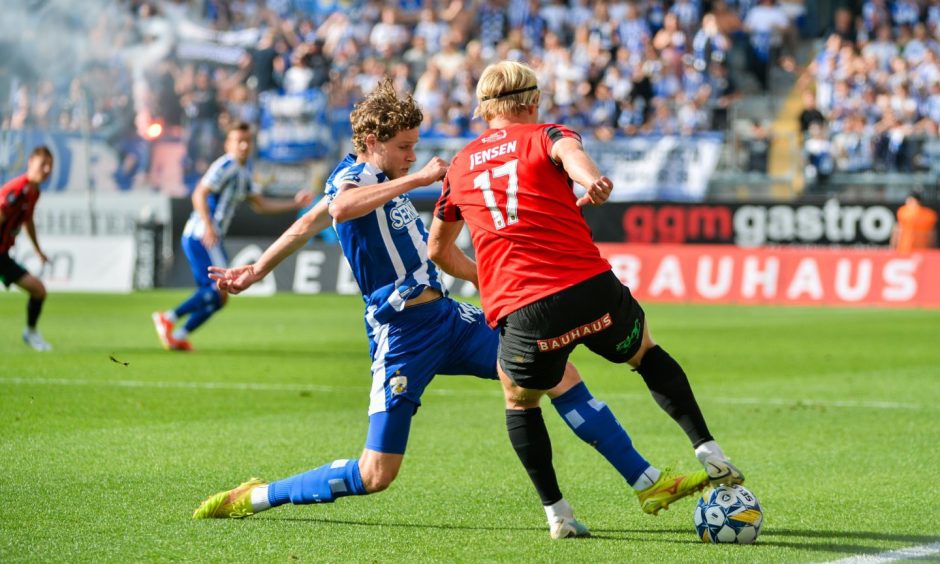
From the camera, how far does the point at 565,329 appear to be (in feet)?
18.6

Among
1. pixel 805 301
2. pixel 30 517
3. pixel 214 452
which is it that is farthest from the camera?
pixel 805 301

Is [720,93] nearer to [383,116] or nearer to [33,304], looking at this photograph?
[33,304]

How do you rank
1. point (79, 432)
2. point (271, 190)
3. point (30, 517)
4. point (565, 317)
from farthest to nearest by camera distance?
1. point (271, 190)
2. point (79, 432)
3. point (30, 517)
4. point (565, 317)

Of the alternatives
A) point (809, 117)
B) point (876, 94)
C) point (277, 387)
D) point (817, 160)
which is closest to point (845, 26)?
point (876, 94)

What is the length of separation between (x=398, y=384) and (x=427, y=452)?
249cm

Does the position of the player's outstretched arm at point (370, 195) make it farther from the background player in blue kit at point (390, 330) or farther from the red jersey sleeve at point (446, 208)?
the red jersey sleeve at point (446, 208)

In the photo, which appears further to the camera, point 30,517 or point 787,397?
point 787,397

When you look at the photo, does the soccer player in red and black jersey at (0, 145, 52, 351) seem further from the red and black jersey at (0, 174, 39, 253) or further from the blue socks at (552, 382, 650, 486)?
the blue socks at (552, 382, 650, 486)

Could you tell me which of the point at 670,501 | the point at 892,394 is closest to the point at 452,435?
the point at 670,501

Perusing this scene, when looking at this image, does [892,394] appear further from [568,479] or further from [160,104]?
[160,104]

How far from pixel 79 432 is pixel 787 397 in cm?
591

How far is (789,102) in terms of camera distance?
27.5 m

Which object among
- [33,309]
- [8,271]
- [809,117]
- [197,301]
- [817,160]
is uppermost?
[809,117]

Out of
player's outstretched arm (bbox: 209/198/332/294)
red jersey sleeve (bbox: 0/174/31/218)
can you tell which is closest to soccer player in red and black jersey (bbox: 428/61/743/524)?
player's outstretched arm (bbox: 209/198/332/294)
